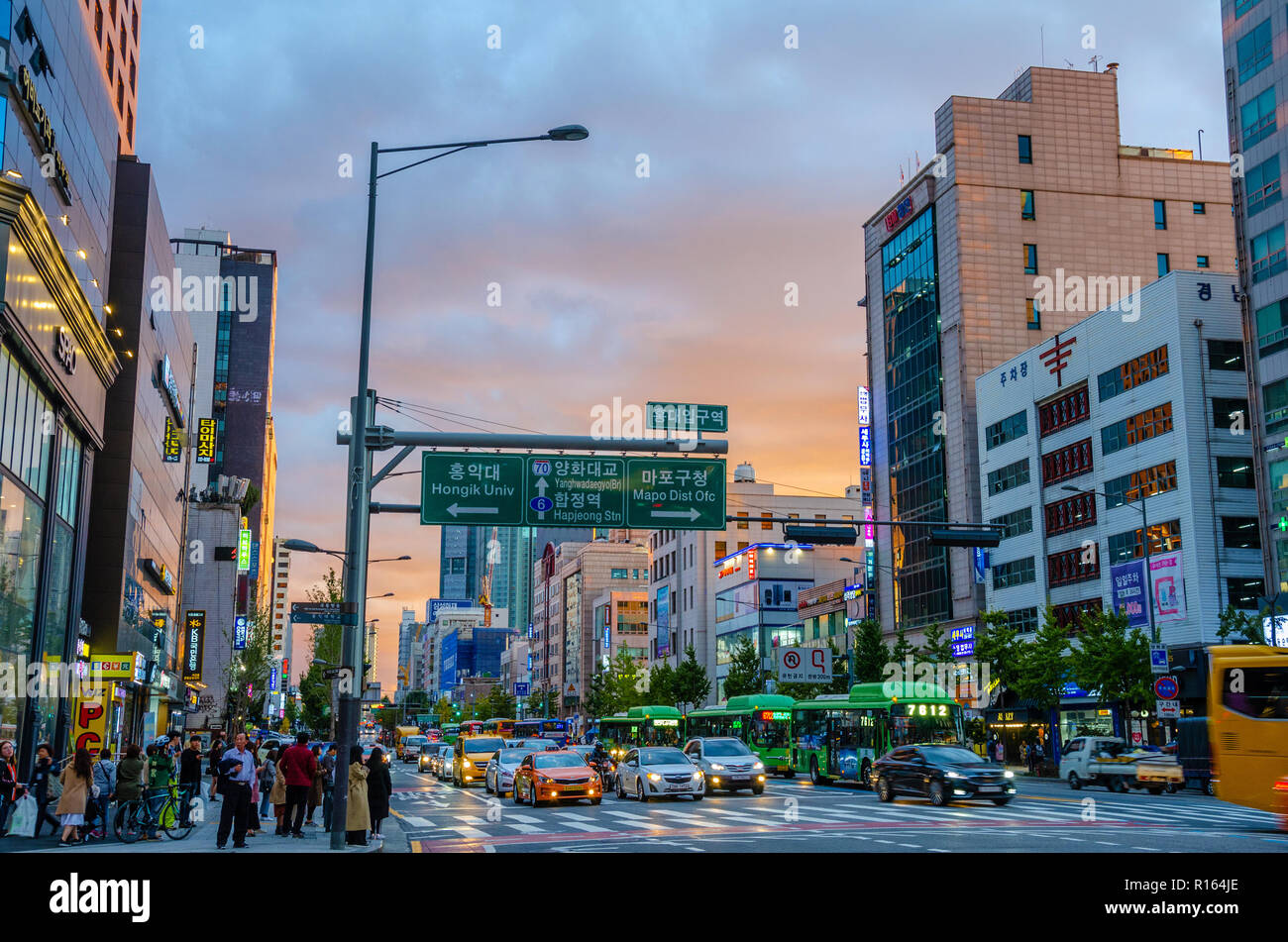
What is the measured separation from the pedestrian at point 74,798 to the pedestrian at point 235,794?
7.55ft

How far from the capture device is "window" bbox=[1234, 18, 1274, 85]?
166 feet

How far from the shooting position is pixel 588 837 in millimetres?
21734

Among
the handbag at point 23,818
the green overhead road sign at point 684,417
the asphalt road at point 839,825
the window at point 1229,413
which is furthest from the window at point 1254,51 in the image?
the handbag at point 23,818

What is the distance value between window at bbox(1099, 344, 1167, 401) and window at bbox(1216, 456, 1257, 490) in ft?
16.6

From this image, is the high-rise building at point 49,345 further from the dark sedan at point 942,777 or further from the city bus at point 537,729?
the city bus at point 537,729

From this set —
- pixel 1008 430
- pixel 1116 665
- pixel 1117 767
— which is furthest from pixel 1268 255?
pixel 1117 767

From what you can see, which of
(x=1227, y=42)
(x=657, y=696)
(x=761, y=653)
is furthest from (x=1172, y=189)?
(x=657, y=696)

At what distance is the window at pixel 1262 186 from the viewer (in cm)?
5006

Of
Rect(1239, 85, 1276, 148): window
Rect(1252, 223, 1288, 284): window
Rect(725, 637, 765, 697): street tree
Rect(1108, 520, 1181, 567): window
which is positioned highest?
Rect(1239, 85, 1276, 148): window

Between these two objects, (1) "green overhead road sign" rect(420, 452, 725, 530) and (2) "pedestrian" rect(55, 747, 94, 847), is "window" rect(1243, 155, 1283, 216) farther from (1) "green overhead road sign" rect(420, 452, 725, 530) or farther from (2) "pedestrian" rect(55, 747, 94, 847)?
(2) "pedestrian" rect(55, 747, 94, 847)

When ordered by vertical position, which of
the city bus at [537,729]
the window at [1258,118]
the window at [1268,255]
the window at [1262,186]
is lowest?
the city bus at [537,729]

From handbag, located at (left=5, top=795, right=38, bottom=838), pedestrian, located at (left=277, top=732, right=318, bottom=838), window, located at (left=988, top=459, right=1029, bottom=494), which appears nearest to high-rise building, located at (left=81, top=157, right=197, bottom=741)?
handbag, located at (left=5, top=795, right=38, bottom=838)

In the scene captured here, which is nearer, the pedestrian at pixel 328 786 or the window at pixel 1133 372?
the pedestrian at pixel 328 786
